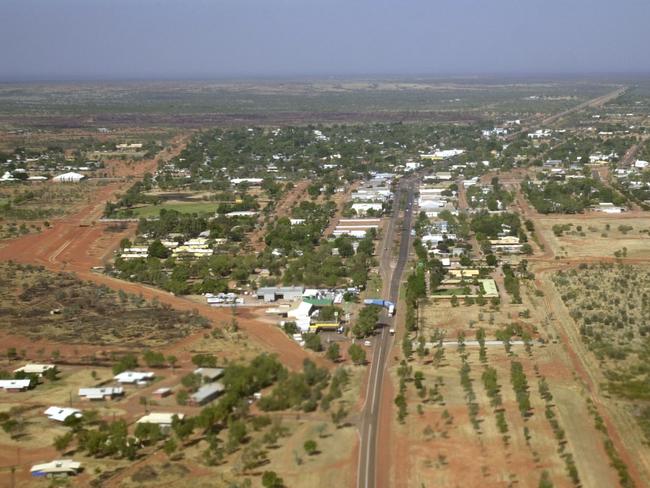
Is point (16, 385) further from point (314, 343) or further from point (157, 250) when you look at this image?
point (157, 250)

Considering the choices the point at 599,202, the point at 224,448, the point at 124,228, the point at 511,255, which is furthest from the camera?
the point at 599,202

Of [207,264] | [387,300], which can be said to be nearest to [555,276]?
[387,300]

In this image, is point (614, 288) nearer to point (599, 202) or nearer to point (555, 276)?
point (555, 276)

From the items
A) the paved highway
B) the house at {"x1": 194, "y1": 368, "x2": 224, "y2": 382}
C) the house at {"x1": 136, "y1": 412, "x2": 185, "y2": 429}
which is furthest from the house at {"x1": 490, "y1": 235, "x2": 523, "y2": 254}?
the house at {"x1": 136, "y1": 412, "x2": 185, "y2": 429}

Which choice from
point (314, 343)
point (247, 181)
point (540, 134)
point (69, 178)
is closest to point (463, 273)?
point (314, 343)

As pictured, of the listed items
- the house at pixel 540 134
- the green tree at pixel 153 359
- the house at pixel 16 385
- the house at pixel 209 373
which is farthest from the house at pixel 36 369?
the house at pixel 540 134

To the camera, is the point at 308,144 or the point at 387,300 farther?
the point at 308,144

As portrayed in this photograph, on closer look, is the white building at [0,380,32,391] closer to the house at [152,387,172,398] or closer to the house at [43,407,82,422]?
the house at [43,407,82,422]

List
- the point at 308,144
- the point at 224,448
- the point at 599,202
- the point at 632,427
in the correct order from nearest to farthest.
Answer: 1. the point at 224,448
2. the point at 632,427
3. the point at 599,202
4. the point at 308,144
